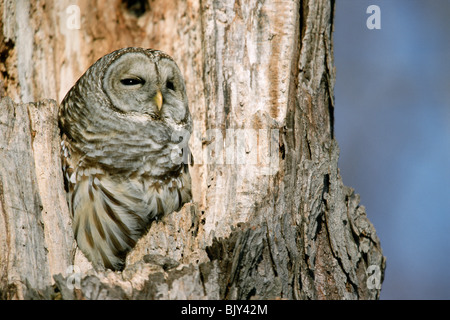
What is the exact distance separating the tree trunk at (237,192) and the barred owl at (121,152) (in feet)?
0.60

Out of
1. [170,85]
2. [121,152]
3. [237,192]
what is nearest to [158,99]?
[170,85]

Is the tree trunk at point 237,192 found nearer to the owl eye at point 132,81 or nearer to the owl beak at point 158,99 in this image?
the owl beak at point 158,99

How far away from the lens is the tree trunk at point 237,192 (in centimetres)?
257

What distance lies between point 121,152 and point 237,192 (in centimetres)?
80

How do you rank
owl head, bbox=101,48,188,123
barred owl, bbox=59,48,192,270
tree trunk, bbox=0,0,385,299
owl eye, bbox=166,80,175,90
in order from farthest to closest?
owl eye, bbox=166,80,175,90 → owl head, bbox=101,48,188,123 → barred owl, bbox=59,48,192,270 → tree trunk, bbox=0,0,385,299

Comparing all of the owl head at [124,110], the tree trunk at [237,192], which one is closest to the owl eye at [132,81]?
the owl head at [124,110]

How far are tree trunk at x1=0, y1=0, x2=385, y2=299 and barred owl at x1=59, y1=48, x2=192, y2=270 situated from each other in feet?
0.60

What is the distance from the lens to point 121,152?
3441 millimetres

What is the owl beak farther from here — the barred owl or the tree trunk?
the tree trunk

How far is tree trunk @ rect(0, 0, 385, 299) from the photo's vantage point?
257cm

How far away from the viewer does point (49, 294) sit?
2.44m

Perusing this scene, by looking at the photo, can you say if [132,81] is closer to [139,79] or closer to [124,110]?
[139,79]

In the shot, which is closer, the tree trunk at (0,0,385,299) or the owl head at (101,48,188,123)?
the tree trunk at (0,0,385,299)

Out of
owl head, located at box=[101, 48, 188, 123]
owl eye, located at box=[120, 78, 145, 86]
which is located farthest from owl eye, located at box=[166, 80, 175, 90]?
owl eye, located at box=[120, 78, 145, 86]
